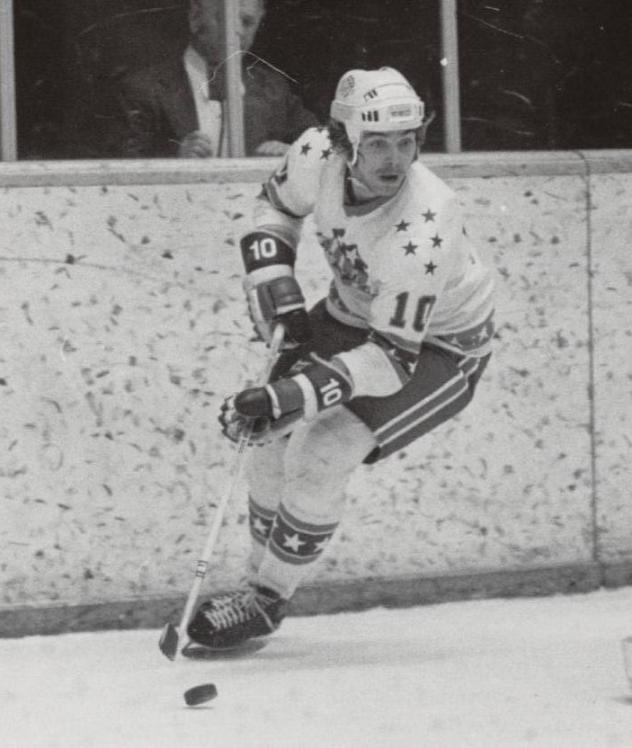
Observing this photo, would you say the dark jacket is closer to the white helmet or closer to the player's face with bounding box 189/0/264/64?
the player's face with bounding box 189/0/264/64

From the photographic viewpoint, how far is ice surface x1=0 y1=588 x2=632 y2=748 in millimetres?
3578

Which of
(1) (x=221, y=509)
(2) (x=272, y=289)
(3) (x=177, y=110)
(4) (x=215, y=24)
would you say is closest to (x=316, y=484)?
(1) (x=221, y=509)

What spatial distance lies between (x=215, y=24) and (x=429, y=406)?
1.20m

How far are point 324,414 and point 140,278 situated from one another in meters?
0.66

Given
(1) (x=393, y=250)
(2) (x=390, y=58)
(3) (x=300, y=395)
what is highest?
(2) (x=390, y=58)

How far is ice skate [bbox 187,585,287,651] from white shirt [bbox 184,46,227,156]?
1156mm

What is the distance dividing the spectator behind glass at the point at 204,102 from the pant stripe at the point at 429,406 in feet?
2.78

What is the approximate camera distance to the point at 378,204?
423 centimetres

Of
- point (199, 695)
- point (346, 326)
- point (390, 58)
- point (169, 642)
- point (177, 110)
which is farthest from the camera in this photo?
point (390, 58)

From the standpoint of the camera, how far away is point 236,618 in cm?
439

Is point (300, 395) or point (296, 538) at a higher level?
point (300, 395)

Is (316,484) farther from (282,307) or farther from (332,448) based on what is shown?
(282,307)

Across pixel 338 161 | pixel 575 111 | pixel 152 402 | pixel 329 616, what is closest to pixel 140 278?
pixel 152 402

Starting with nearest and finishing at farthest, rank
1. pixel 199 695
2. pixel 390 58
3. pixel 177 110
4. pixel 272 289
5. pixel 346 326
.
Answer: pixel 199 695, pixel 272 289, pixel 346 326, pixel 177 110, pixel 390 58
